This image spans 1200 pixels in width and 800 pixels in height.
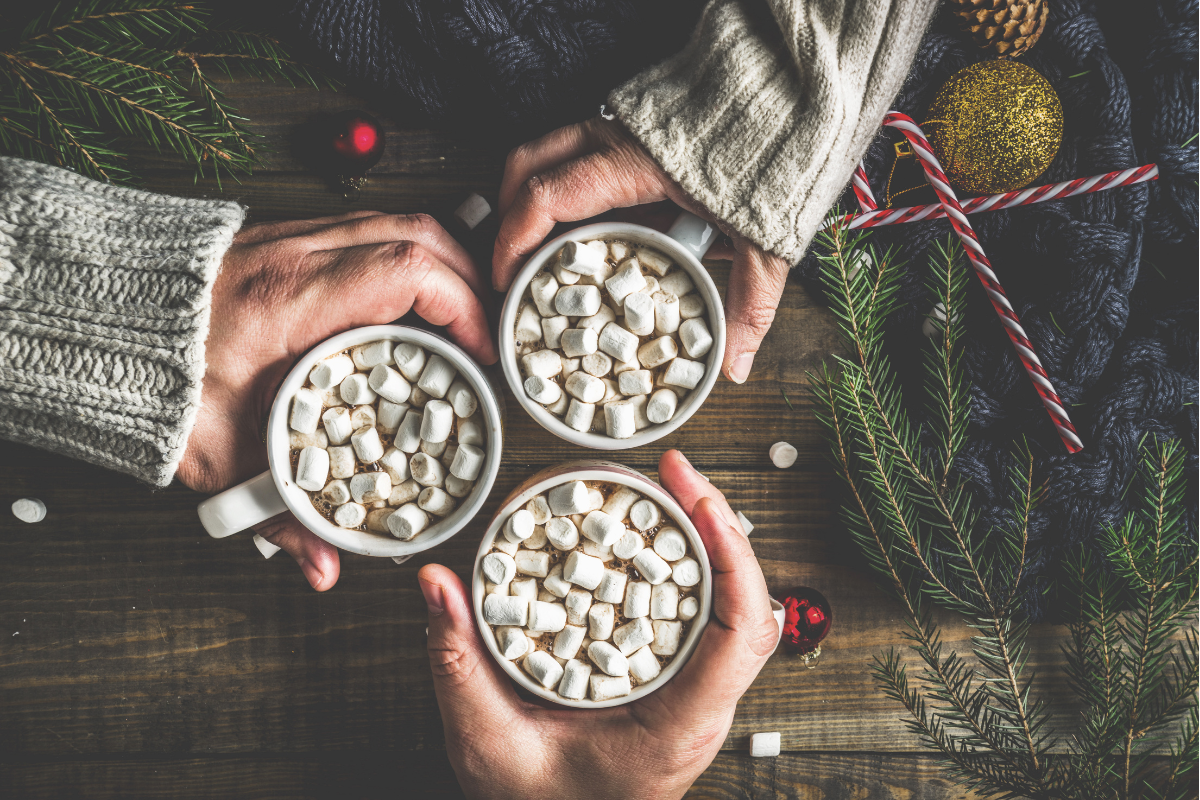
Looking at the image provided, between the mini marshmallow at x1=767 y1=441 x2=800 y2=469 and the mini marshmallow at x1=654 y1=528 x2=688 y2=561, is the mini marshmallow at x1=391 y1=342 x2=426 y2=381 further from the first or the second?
the mini marshmallow at x1=767 y1=441 x2=800 y2=469

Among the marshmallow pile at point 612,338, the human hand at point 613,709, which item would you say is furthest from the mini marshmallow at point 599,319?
the human hand at point 613,709

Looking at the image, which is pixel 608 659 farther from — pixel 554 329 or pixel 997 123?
pixel 997 123

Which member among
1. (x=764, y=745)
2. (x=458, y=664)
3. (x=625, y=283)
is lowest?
(x=764, y=745)

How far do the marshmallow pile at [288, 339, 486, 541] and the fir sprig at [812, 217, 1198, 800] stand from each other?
501mm

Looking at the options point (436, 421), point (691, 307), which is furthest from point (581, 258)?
point (436, 421)

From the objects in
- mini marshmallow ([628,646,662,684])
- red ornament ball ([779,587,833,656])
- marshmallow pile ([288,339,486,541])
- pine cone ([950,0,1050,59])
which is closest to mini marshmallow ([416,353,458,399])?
marshmallow pile ([288,339,486,541])

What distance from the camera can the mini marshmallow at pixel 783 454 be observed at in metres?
1.04

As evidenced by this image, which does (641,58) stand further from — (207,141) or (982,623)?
(982,623)

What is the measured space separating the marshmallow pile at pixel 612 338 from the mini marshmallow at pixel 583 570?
0.16 metres

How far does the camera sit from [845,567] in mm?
1062

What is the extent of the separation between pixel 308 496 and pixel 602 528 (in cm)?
37

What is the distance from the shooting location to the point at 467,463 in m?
0.82

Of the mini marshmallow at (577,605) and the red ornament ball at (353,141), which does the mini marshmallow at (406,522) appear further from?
the red ornament ball at (353,141)

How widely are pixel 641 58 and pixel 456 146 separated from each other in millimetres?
299
